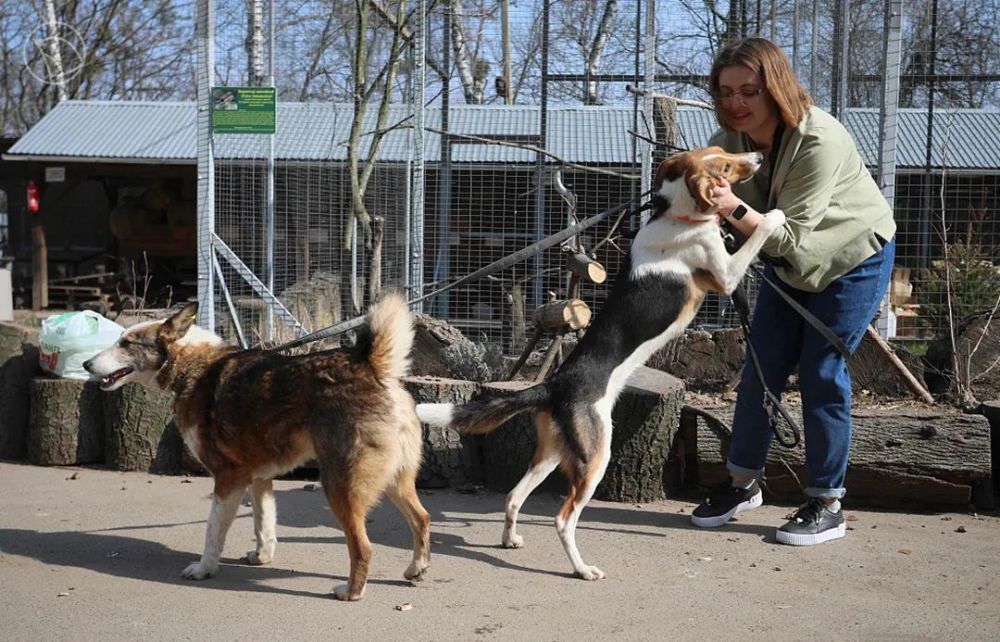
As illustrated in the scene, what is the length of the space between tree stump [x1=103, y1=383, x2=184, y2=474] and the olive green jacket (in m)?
3.89

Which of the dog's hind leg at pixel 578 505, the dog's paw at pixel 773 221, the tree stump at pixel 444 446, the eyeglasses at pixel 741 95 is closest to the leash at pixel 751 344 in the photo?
the dog's paw at pixel 773 221

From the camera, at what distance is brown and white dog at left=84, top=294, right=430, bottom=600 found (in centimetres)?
380

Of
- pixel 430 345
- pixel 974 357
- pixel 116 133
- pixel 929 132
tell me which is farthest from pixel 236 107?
pixel 116 133

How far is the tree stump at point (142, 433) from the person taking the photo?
6027mm

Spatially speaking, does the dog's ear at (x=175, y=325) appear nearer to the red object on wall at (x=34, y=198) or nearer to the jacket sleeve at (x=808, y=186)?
the jacket sleeve at (x=808, y=186)

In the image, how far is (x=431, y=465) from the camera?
5.68m

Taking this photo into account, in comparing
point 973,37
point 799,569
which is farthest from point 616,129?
point 799,569

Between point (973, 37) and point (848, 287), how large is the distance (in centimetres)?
546

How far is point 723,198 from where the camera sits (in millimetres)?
4059

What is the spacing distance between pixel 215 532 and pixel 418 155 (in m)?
4.91

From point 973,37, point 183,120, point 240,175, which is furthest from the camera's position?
point 183,120

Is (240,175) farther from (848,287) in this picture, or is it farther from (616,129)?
(848,287)

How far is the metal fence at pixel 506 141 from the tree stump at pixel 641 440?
2.59m

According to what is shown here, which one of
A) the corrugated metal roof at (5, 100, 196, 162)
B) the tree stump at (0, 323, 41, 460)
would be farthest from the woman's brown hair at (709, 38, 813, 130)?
the corrugated metal roof at (5, 100, 196, 162)
